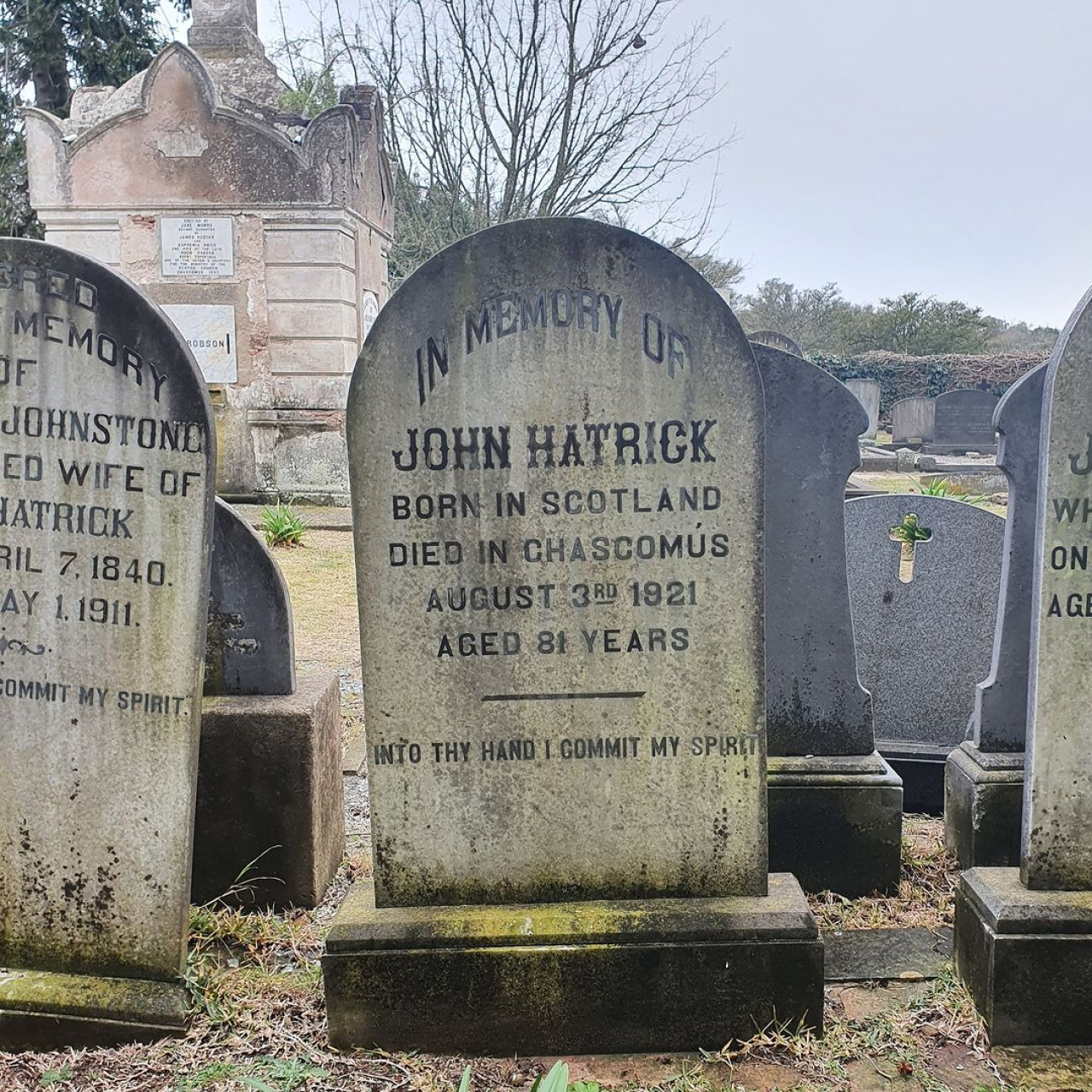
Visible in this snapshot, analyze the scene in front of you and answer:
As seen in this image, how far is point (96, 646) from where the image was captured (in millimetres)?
2723

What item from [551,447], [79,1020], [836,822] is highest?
[551,447]

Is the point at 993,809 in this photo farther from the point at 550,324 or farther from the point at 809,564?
the point at 550,324

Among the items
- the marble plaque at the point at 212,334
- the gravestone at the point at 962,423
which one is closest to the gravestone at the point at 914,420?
the gravestone at the point at 962,423

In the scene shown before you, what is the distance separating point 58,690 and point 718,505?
5.96 ft

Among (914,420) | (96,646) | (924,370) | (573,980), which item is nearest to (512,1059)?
(573,980)

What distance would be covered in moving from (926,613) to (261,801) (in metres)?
2.90

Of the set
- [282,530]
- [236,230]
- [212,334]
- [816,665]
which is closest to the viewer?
[816,665]

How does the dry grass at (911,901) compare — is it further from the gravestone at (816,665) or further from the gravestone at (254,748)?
the gravestone at (254,748)

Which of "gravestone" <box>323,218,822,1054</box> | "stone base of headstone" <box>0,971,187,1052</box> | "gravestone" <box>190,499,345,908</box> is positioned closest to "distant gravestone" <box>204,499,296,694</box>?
"gravestone" <box>190,499,345,908</box>

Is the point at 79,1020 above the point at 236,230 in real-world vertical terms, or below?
below

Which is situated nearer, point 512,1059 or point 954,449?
point 512,1059

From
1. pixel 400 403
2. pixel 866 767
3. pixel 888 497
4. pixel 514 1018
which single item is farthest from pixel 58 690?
pixel 888 497

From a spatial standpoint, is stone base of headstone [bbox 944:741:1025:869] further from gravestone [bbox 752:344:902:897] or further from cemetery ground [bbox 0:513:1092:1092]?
cemetery ground [bbox 0:513:1092:1092]

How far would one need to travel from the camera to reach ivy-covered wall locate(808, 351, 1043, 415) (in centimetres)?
3088
